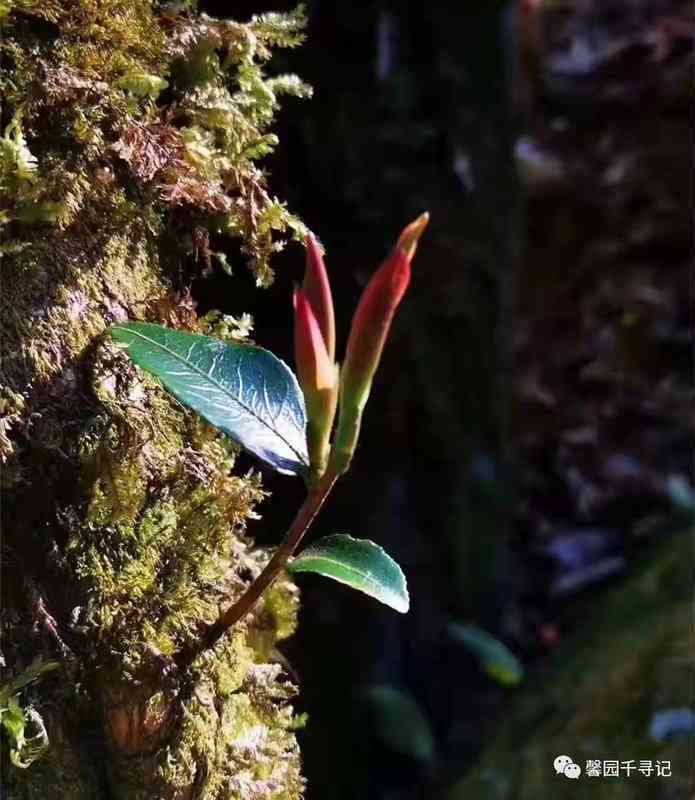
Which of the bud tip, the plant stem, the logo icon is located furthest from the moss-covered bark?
the logo icon

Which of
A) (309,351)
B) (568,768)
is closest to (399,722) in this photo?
(568,768)

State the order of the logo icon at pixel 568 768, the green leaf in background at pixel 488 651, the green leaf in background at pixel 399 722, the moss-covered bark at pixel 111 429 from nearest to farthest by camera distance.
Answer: the moss-covered bark at pixel 111 429
the logo icon at pixel 568 768
the green leaf in background at pixel 399 722
the green leaf in background at pixel 488 651

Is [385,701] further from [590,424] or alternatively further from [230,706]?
[590,424]

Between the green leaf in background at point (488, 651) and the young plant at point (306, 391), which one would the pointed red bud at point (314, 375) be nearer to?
the young plant at point (306, 391)

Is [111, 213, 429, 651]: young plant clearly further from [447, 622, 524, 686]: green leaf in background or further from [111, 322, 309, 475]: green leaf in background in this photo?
[447, 622, 524, 686]: green leaf in background

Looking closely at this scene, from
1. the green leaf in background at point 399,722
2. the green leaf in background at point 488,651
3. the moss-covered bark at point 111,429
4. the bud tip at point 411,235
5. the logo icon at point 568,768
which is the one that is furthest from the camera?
the green leaf in background at point 488,651

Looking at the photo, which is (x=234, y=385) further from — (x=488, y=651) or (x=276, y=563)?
(x=488, y=651)

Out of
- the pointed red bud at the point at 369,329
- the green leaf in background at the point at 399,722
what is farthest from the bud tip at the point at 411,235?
the green leaf in background at the point at 399,722
